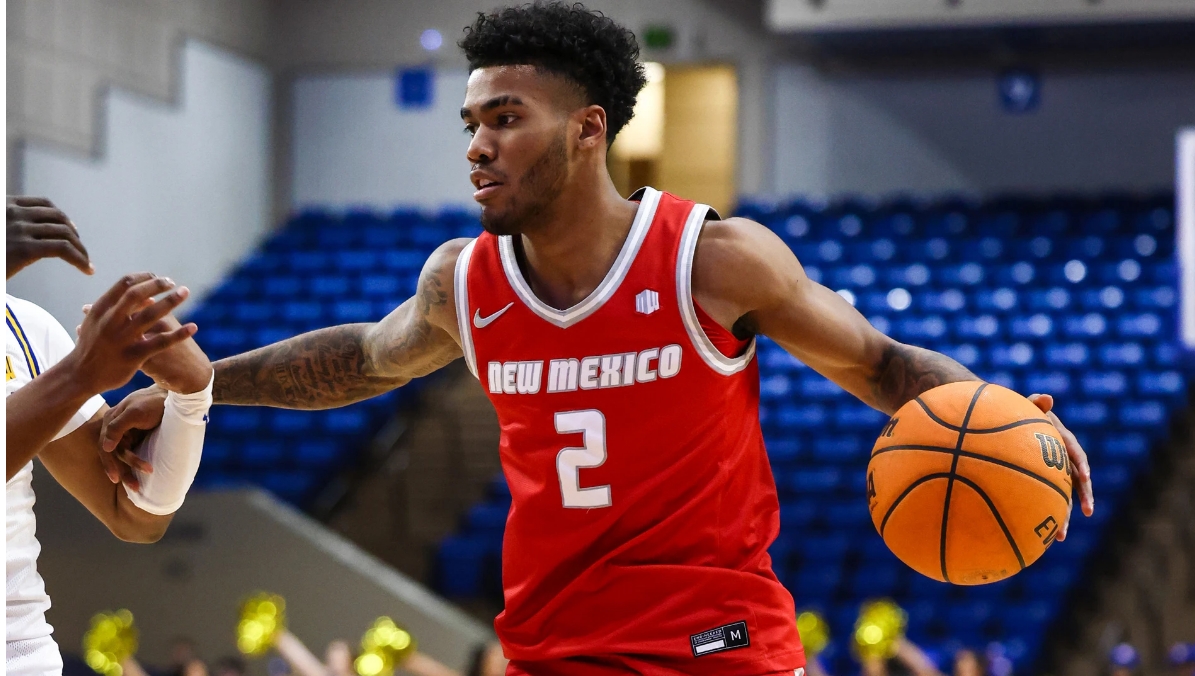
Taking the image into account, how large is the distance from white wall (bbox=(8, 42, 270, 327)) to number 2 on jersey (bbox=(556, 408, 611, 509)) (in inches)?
310

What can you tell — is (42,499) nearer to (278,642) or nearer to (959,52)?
(278,642)

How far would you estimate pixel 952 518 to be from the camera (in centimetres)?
258

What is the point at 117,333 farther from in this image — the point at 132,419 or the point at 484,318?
the point at 484,318

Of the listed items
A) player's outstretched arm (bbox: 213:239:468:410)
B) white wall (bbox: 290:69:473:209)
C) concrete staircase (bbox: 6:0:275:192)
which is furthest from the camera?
white wall (bbox: 290:69:473:209)

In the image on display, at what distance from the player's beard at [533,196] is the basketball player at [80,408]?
64cm

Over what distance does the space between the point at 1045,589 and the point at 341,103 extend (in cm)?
866

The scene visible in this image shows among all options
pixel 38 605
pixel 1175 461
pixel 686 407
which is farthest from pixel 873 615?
pixel 38 605

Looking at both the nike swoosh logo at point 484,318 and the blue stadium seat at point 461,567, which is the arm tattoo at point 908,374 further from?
the blue stadium seat at point 461,567

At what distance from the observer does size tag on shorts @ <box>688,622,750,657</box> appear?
2.45 metres

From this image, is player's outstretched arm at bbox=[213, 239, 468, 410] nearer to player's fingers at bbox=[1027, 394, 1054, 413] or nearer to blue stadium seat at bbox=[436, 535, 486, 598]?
player's fingers at bbox=[1027, 394, 1054, 413]

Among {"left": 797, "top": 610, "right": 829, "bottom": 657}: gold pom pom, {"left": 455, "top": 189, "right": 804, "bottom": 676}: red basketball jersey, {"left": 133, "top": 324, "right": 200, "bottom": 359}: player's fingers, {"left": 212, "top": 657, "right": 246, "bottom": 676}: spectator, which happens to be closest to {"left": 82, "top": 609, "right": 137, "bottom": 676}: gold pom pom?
{"left": 212, "top": 657, "right": 246, "bottom": 676}: spectator

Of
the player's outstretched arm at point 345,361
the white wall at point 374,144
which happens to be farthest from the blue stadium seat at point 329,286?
the player's outstretched arm at point 345,361

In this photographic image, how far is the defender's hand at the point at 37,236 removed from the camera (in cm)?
221

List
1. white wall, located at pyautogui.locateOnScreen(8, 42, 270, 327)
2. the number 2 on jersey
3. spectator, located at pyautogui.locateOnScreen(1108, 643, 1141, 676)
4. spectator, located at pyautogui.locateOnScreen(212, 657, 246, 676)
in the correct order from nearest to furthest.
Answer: the number 2 on jersey < spectator, located at pyautogui.locateOnScreen(1108, 643, 1141, 676) < spectator, located at pyautogui.locateOnScreen(212, 657, 246, 676) < white wall, located at pyautogui.locateOnScreen(8, 42, 270, 327)
